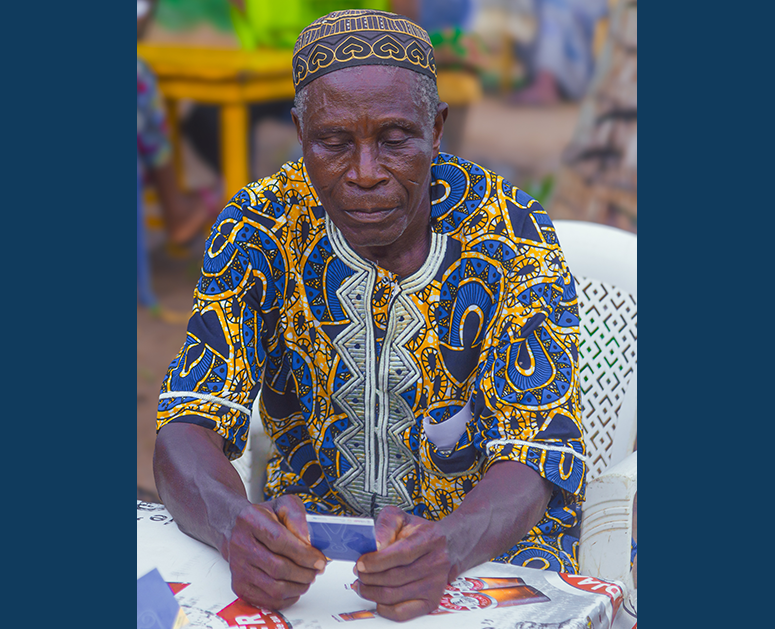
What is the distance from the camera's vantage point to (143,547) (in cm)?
180

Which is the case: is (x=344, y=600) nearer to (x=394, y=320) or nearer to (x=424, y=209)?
(x=394, y=320)

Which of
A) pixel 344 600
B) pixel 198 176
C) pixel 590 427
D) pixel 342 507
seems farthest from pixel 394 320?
pixel 198 176

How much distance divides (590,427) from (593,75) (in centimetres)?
474

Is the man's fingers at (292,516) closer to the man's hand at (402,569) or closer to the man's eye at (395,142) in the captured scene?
the man's hand at (402,569)

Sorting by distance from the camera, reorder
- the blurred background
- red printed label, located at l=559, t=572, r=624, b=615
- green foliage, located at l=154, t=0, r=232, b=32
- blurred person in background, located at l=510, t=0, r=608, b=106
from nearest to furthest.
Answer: red printed label, located at l=559, t=572, r=624, b=615 → the blurred background → green foliage, located at l=154, t=0, r=232, b=32 → blurred person in background, located at l=510, t=0, r=608, b=106

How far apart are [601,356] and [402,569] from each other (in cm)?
157

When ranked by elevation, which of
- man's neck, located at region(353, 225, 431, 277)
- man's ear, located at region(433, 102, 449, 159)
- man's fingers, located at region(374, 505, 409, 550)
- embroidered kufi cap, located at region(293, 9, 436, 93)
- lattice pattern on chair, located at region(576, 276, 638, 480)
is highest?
embroidered kufi cap, located at region(293, 9, 436, 93)

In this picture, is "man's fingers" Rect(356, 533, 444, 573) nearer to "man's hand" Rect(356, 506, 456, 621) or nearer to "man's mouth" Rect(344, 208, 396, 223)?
"man's hand" Rect(356, 506, 456, 621)

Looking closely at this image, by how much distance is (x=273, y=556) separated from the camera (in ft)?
5.24

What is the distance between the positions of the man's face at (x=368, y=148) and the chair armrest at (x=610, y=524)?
905 millimetres

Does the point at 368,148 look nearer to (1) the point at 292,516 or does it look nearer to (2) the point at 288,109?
(1) the point at 292,516

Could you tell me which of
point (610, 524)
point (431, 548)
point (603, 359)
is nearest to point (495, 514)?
point (431, 548)

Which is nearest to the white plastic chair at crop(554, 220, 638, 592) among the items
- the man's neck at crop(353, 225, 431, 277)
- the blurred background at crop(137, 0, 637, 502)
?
the man's neck at crop(353, 225, 431, 277)

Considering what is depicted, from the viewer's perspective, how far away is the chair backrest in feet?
9.35
